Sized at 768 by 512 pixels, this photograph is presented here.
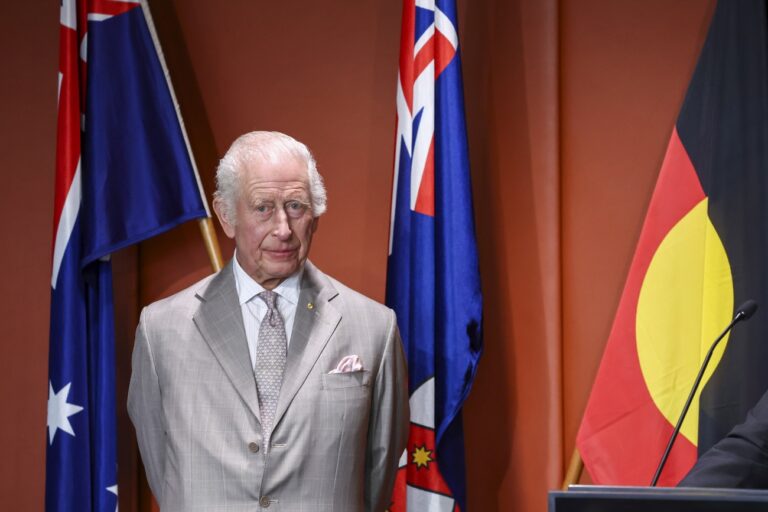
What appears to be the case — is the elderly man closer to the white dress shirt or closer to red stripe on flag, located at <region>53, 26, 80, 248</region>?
the white dress shirt

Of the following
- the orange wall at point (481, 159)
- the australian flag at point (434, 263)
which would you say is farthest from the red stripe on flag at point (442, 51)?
the orange wall at point (481, 159)

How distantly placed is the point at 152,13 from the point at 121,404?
1.31m

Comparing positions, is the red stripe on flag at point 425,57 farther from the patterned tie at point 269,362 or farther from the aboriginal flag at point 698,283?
the patterned tie at point 269,362

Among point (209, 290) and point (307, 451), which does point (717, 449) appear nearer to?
point (307, 451)

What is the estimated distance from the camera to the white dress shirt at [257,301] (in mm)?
2383

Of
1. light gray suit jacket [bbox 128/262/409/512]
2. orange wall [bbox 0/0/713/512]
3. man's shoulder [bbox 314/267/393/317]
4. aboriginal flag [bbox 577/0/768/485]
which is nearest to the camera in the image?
light gray suit jacket [bbox 128/262/409/512]

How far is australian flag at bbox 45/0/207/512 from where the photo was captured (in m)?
3.11

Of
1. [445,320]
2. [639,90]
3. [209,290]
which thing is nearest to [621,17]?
[639,90]

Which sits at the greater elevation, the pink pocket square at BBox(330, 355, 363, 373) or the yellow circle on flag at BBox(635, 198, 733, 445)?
the yellow circle on flag at BBox(635, 198, 733, 445)

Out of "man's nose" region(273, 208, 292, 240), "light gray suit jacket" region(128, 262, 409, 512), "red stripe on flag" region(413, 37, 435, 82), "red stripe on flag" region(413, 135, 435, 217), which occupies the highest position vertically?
"red stripe on flag" region(413, 37, 435, 82)

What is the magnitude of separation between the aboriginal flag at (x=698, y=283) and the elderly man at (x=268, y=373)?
3.03ft

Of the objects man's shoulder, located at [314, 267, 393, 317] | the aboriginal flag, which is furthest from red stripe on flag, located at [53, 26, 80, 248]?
the aboriginal flag

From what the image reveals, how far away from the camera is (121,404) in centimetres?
339

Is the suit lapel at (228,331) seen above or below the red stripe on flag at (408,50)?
below
